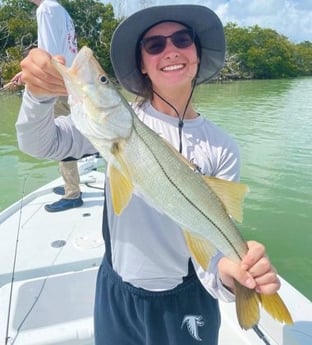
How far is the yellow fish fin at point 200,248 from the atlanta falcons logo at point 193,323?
38 cm

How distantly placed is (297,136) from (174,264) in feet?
39.4

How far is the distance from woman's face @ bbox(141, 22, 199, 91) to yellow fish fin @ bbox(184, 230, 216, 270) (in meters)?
0.67

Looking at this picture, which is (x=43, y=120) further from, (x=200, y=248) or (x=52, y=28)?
(x=52, y=28)

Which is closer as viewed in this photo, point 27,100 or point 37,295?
point 27,100

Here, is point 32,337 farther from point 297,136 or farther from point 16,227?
point 297,136

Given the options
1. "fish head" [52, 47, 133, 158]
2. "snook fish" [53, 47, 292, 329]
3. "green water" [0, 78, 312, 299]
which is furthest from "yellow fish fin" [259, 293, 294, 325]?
"green water" [0, 78, 312, 299]

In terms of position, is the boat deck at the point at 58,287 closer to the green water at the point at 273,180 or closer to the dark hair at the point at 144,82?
the dark hair at the point at 144,82

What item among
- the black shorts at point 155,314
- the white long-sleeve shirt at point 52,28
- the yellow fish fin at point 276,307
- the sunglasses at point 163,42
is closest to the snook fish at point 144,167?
the yellow fish fin at point 276,307

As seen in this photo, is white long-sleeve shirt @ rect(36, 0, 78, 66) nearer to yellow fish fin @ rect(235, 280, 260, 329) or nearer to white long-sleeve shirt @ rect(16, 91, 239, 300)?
white long-sleeve shirt @ rect(16, 91, 239, 300)

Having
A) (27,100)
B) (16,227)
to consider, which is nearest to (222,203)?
(27,100)

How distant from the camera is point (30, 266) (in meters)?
3.10

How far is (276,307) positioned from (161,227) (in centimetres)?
53

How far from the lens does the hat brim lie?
1.72 metres

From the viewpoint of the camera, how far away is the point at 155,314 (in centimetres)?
163
